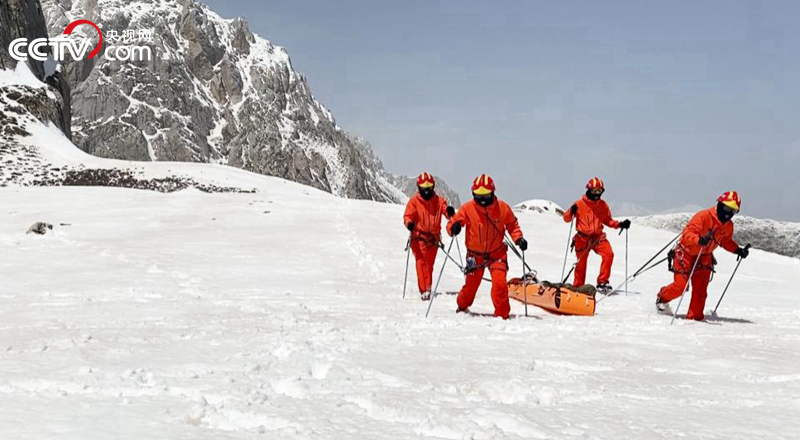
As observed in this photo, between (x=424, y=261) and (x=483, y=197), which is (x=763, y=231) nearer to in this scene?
(x=424, y=261)

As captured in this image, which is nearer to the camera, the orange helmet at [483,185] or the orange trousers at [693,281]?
the orange helmet at [483,185]

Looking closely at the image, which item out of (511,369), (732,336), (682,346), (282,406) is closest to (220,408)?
(282,406)

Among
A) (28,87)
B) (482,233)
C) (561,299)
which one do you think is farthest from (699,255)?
(28,87)

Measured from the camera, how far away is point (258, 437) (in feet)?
9.79

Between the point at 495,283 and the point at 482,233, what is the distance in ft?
2.80

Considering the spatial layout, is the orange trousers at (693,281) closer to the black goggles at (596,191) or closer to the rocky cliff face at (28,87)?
the black goggles at (596,191)

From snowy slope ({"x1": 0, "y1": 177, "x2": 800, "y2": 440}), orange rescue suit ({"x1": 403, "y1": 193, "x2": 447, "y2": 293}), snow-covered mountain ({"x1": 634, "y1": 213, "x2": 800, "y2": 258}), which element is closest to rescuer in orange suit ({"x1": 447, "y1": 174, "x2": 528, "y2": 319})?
snowy slope ({"x1": 0, "y1": 177, "x2": 800, "y2": 440})

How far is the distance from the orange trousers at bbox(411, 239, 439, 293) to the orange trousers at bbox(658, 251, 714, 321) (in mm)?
3930

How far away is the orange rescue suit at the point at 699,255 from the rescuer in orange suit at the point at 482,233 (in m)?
2.70

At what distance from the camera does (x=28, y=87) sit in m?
53.4

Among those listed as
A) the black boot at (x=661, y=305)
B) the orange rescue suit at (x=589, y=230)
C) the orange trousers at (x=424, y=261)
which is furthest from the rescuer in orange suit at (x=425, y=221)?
the black boot at (x=661, y=305)

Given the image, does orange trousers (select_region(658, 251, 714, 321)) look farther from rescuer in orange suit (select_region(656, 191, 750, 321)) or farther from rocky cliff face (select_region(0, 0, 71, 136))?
rocky cliff face (select_region(0, 0, 71, 136))

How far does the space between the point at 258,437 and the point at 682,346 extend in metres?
5.18

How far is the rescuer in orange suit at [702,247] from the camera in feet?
29.3
